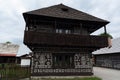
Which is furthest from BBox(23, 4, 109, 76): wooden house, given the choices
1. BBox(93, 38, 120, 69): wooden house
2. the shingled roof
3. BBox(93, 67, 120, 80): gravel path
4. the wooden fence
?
BBox(93, 38, 120, 69): wooden house

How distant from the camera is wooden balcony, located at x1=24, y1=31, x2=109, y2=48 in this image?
45.2 ft

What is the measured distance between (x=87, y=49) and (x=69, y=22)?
3.52 metres

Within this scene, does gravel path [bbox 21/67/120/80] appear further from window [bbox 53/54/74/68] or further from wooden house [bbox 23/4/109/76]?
window [bbox 53/54/74/68]

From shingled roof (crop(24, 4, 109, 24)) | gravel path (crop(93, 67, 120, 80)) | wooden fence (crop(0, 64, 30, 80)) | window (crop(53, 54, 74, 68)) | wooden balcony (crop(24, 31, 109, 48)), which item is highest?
shingled roof (crop(24, 4, 109, 24))

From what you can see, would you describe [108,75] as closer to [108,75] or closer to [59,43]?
[108,75]

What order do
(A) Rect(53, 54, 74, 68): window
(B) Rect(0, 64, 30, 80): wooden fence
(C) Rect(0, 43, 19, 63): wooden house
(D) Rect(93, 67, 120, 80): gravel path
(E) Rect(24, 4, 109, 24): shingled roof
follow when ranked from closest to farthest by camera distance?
(B) Rect(0, 64, 30, 80): wooden fence < (D) Rect(93, 67, 120, 80): gravel path < (E) Rect(24, 4, 109, 24): shingled roof < (A) Rect(53, 54, 74, 68): window < (C) Rect(0, 43, 19, 63): wooden house

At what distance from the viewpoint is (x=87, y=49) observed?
15.9 metres

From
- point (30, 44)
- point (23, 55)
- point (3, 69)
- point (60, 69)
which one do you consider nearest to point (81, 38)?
point (60, 69)

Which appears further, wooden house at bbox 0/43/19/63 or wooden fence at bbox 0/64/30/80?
wooden house at bbox 0/43/19/63

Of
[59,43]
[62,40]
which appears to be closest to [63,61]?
[59,43]

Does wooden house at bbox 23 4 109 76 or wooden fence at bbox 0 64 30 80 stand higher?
wooden house at bbox 23 4 109 76

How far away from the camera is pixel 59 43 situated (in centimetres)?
1434

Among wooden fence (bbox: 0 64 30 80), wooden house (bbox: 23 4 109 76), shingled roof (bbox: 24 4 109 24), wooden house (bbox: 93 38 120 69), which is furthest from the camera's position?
wooden house (bbox: 93 38 120 69)

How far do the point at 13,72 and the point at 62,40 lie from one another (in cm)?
546
